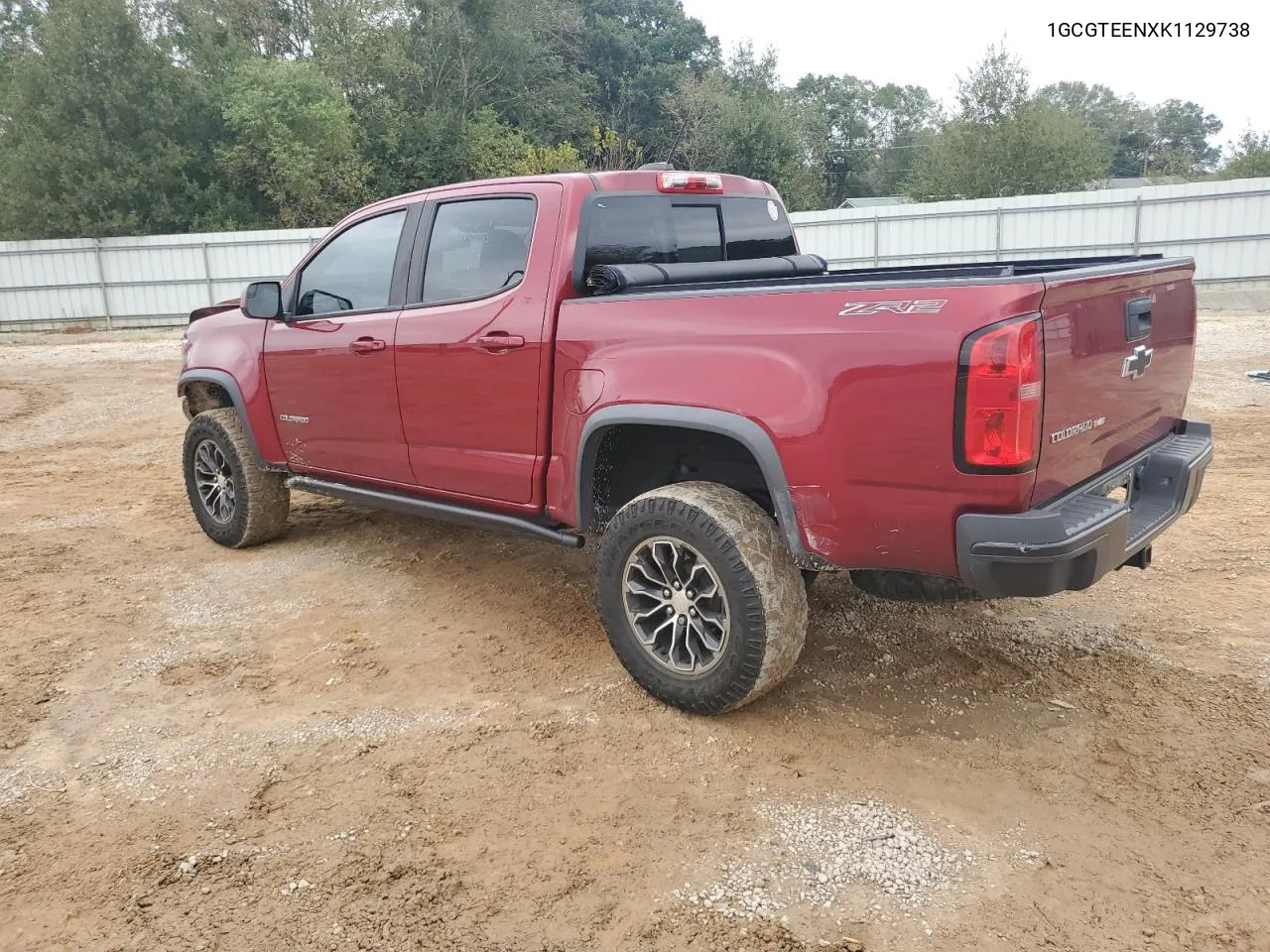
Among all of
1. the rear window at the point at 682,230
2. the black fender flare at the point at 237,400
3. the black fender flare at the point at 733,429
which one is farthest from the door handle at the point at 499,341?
the black fender flare at the point at 237,400

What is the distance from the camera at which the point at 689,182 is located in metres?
4.25

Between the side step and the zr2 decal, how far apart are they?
5.19 ft

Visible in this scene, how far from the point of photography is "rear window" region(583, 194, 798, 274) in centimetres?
392

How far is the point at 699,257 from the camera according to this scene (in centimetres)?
430

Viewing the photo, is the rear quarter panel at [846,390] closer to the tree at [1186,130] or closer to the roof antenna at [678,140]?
the roof antenna at [678,140]

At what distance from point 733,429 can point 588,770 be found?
3.97ft

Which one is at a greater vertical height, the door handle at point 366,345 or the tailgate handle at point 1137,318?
the tailgate handle at point 1137,318

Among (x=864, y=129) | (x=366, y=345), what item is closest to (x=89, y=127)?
(x=366, y=345)

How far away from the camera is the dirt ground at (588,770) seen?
8.08 ft

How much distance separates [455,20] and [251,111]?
879 centimetres

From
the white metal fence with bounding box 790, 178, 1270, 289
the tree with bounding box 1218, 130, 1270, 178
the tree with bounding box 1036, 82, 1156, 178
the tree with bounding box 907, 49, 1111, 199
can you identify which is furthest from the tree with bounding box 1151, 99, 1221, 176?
the white metal fence with bounding box 790, 178, 1270, 289

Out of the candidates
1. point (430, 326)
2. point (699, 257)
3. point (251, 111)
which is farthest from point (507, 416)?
point (251, 111)

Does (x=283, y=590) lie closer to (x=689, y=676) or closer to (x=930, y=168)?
(x=689, y=676)

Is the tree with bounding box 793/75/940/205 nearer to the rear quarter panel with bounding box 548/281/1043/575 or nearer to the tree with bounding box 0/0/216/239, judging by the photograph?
the tree with bounding box 0/0/216/239
